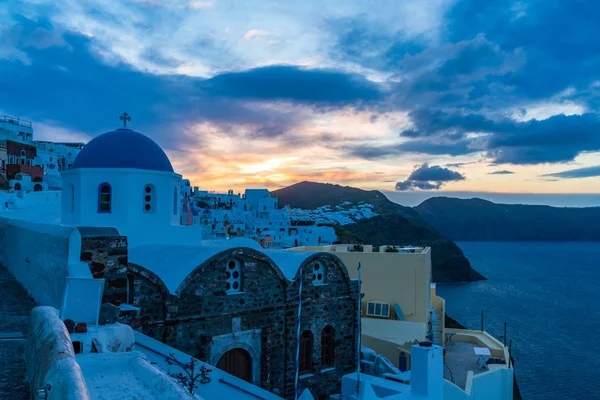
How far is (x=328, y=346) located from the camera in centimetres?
1260

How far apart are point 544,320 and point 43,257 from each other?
51574 mm

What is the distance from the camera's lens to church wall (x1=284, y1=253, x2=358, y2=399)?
38.1ft

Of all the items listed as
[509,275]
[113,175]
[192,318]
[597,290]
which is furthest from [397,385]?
[509,275]

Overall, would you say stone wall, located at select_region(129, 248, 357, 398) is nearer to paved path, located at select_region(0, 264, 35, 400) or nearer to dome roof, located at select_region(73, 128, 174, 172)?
paved path, located at select_region(0, 264, 35, 400)

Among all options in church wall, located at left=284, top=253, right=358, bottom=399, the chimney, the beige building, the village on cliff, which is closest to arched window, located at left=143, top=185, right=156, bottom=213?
the village on cliff

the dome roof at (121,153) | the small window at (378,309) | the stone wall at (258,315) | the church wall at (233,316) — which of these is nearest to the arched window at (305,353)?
the stone wall at (258,315)

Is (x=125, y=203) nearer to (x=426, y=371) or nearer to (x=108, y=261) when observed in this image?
(x=108, y=261)

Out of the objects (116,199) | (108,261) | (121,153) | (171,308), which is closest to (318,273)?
(171,308)

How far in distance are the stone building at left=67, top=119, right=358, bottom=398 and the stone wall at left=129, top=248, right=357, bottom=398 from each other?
0.02 metres

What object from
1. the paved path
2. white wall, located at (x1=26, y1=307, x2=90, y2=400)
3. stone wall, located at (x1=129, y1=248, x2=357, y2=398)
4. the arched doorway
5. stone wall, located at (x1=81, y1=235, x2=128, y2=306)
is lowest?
the arched doorway

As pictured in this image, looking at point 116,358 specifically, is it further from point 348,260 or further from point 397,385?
point 348,260

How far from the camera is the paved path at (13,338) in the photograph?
10.5 ft

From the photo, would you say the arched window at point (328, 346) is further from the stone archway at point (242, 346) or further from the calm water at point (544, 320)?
the calm water at point (544, 320)

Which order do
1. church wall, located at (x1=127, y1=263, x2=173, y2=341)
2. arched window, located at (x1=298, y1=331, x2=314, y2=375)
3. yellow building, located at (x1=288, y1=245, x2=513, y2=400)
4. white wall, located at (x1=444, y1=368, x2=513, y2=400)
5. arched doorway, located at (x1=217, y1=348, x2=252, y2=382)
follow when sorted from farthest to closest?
yellow building, located at (x1=288, y1=245, x2=513, y2=400) < white wall, located at (x1=444, y1=368, x2=513, y2=400) < arched window, located at (x1=298, y1=331, x2=314, y2=375) < arched doorway, located at (x1=217, y1=348, x2=252, y2=382) < church wall, located at (x1=127, y1=263, x2=173, y2=341)
